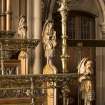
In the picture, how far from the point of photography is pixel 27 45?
767 cm

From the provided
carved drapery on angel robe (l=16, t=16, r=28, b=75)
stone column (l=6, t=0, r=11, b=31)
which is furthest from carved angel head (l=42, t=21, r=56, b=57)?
stone column (l=6, t=0, r=11, b=31)

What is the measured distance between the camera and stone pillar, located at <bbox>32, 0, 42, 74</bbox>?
27.9 ft

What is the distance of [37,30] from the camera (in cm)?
866

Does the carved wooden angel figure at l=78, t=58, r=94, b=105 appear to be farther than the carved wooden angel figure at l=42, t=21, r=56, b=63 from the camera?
No

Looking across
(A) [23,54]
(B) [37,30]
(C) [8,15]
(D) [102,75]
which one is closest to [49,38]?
(A) [23,54]

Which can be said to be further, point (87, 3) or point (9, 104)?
point (87, 3)

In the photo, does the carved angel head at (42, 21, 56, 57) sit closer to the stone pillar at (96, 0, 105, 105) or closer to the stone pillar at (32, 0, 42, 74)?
the stone pillar at (32, 0, 42, 74)

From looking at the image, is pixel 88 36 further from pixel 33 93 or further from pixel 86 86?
pixel 33 93

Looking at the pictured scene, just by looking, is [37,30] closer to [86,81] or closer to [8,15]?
[8,15]

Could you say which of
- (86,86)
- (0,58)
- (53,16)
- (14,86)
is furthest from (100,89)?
(14,86)

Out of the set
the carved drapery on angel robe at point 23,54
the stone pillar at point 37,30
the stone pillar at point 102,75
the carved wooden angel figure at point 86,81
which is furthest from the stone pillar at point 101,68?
the carved wooden angel figure at point 86,81

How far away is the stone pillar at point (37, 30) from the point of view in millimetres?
8500

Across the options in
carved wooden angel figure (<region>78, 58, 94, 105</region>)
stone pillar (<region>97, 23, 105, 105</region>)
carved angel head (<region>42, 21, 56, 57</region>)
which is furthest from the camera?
stone pillar (<region>97, 23, 105, 105</region>)

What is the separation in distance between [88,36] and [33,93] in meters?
6.46
